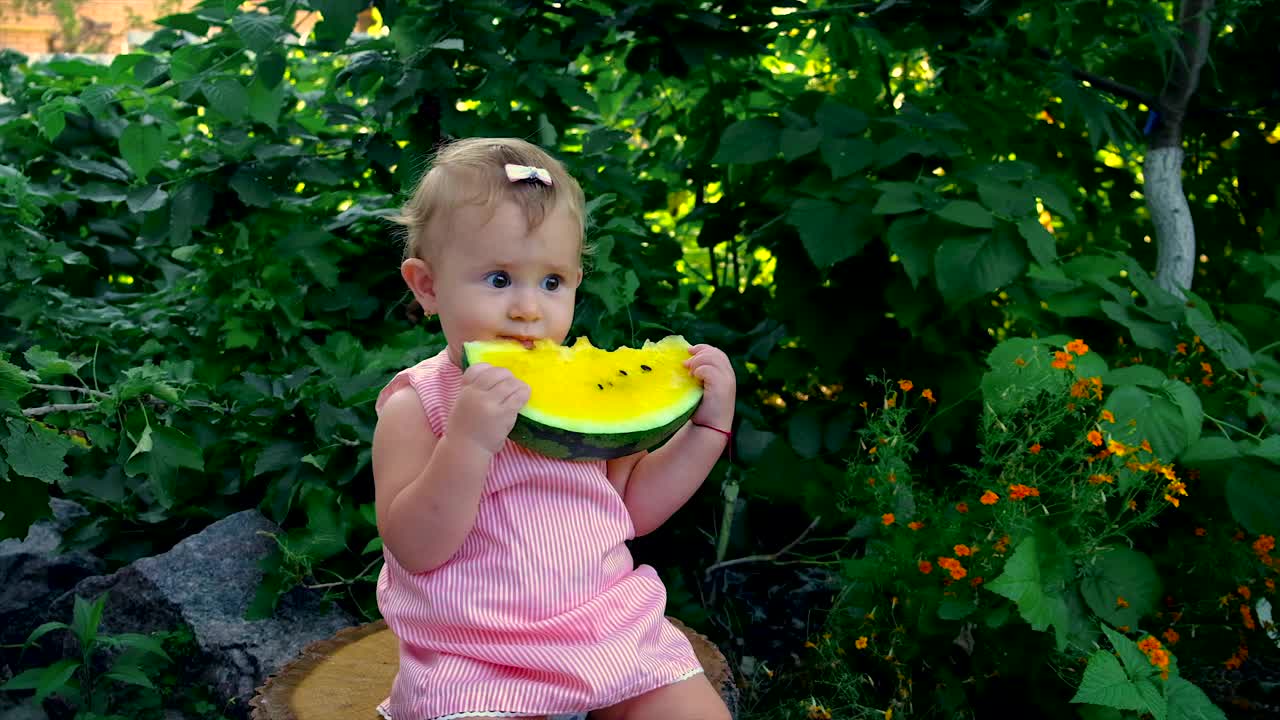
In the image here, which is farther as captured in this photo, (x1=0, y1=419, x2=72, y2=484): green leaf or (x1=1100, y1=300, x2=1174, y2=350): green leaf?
(x1=1100, y1=300, x2=1174, y2=350): green leaf

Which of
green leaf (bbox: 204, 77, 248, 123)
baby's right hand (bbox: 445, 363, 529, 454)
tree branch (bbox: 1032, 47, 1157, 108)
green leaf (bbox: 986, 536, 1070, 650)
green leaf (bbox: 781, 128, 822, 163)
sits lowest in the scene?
green leaf (bbox: 986, 536, 1070, 650)

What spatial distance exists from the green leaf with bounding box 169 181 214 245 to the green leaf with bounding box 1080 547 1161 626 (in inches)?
100

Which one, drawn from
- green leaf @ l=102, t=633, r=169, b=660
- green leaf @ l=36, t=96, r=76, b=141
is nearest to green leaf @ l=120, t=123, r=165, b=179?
green leaf @ l=36, t=96, r=76, b=141

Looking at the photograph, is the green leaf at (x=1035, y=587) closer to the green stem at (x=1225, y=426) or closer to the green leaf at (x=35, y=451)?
the green stem at (x=1225, y=426)

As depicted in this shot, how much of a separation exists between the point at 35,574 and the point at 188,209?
112cm

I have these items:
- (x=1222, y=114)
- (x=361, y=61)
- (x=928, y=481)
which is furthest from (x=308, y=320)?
(x=1222, y=114)

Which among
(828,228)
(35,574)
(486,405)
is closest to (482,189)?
(486,405)

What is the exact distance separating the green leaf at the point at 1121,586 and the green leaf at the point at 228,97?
2.28 m

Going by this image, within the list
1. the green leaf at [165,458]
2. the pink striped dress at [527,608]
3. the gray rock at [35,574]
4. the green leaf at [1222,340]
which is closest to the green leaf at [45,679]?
the green leaf at [165,458]

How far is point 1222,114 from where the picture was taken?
3926 mm

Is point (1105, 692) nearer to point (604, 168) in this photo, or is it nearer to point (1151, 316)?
point (1151, 316)

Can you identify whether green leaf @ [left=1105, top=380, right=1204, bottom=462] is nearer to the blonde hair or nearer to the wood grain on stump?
the wood grain on stump

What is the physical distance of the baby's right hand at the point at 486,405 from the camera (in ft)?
5.76

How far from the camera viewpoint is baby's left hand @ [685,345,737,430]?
6.70 feet
